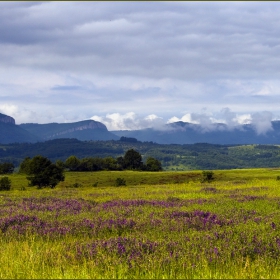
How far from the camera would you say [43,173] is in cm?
6725

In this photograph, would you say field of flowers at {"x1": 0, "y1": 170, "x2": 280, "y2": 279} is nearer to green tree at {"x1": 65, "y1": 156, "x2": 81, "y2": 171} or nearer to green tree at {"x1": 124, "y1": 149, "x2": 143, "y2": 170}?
green tree at {"x1": 65, "y1": 156, "x2": 81, "y2": 171}

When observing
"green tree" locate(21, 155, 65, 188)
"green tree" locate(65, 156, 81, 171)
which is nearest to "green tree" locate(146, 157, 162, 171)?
"green tree" locate(65, 156, 81, 171)

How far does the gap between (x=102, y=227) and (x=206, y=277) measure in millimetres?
5301

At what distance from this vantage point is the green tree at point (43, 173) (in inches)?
A: 2655

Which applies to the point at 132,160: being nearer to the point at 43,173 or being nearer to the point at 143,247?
the point at 43,173

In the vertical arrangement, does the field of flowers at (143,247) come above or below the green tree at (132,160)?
above

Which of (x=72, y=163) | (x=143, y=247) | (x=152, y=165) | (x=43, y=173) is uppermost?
(x=143, y=247)

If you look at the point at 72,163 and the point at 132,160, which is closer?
the point at 72,163

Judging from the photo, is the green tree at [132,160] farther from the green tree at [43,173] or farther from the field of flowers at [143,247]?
the field of flowers at [143,247]

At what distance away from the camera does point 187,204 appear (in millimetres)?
16250

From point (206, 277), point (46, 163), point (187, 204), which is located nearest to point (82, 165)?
point (46, 163)

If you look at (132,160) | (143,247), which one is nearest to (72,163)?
(132,160)

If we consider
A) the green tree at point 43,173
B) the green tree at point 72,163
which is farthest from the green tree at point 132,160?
the green tree at point 43,173

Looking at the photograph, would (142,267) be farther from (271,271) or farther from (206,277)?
(271,271)
